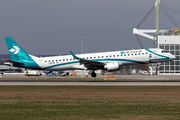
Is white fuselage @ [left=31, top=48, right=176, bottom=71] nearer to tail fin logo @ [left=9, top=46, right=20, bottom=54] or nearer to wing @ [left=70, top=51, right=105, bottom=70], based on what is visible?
→ wing @ [left=70, top=51, right=105, bottom=70]

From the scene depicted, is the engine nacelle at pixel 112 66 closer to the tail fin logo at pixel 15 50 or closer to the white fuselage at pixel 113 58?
the white fuselage at pixel 113 58

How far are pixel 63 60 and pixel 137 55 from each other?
1375 cm

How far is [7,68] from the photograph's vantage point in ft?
590

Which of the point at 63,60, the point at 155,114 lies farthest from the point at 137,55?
the point at 155,114

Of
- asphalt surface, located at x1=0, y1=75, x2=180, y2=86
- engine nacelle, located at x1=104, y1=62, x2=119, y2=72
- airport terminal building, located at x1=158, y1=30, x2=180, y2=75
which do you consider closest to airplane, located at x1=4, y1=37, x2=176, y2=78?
engine nacelle, located at x1=104, y1=62, x2=119, y2=72

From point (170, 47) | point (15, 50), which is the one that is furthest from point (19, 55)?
point (170, 47)

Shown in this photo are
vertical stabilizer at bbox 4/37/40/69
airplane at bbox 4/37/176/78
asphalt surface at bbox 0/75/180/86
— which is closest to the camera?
asphalt surface at bbox 0/75/180/86

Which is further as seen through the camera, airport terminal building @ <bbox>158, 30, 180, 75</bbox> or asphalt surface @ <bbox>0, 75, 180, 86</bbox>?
airport terminal building @ <bbox>158, 30, 180, 75</bbox>

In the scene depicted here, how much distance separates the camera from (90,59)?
52.9 metres

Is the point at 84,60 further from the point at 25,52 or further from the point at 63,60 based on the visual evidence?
the point at 25,52

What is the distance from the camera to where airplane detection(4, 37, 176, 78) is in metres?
50.7

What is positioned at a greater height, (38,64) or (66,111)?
(38,64)

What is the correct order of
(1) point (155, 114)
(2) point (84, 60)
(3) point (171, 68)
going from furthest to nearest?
(3) point (171, 68), (2) point (84, 60), (1) point (155, 114)

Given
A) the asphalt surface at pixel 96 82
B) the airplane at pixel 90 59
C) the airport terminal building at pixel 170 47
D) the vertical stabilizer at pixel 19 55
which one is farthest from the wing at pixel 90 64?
the airport terminal building at pixel 170 47
